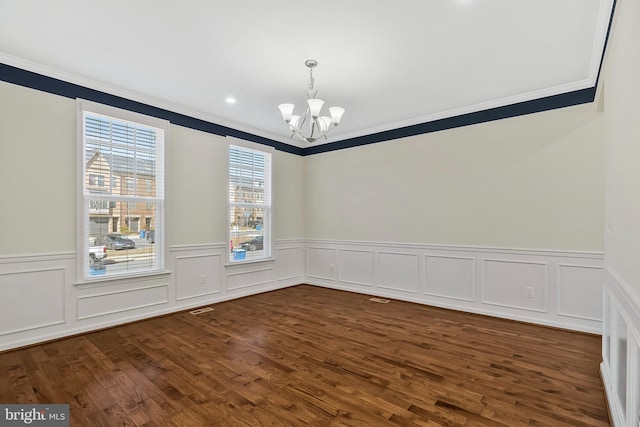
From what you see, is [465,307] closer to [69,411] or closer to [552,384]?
[552,384]

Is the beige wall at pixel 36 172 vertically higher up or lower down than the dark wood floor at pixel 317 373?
higher up

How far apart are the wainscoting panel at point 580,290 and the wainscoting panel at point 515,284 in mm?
162

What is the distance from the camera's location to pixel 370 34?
2.66m

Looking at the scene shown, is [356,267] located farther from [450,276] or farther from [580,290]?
[580,290]

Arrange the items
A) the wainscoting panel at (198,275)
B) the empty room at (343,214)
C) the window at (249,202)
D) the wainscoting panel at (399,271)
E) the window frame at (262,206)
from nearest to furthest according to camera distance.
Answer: the empty room at (343,214)
the wainscoting panel at (198,275)
the wainscoting panel at (399,271)
the window frame at (262,206)
the window at (249,202)

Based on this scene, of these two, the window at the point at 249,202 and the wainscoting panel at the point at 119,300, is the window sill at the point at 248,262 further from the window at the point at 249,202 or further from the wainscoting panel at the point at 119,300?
the wainscoting panel at the point at 119,300

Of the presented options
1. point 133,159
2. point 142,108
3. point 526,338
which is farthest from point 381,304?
point 142,108

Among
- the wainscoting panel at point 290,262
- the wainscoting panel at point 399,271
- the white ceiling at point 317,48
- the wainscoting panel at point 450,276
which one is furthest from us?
the wainscoting panel at point 290,262

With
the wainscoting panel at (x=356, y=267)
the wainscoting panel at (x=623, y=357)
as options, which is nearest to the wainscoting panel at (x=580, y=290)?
the wainscoting panel at (x=623, y=357)

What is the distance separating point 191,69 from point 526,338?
4475 millimetres

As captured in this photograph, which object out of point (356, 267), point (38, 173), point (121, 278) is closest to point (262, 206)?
point (356, 267)

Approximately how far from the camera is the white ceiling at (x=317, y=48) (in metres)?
2.37

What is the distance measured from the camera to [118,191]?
3.86 meters

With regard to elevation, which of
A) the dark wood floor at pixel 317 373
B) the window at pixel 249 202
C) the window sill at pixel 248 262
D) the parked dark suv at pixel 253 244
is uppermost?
the window at pixel 249 202
